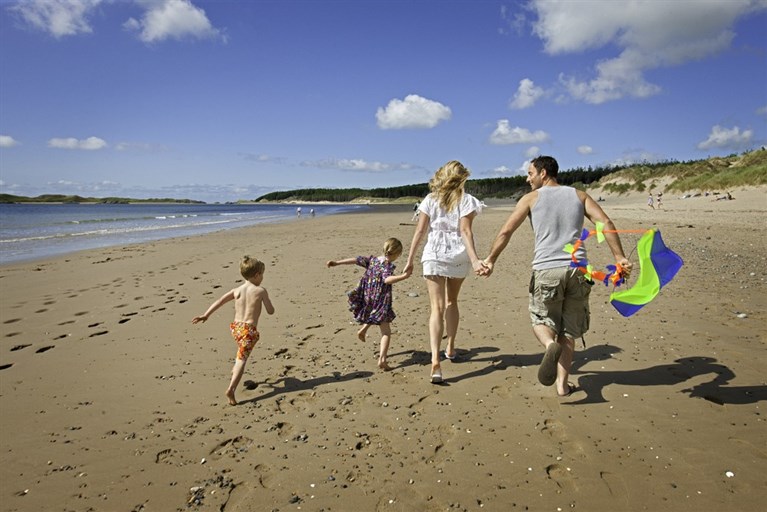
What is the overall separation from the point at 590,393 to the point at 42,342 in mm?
6536

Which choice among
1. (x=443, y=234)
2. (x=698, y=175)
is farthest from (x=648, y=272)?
(x=698, y=175)

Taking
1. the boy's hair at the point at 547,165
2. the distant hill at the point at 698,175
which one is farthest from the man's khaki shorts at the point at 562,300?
the distant hill at the point at 698,175

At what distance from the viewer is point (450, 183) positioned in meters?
4.32

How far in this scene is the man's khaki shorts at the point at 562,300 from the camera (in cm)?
377

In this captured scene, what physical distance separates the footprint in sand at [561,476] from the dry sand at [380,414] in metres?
0.01

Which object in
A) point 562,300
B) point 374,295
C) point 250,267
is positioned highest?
point 250,267

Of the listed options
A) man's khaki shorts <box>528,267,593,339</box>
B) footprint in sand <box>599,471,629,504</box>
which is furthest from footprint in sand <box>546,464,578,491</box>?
man's khaki shorts <box>528,267,593,339</box>

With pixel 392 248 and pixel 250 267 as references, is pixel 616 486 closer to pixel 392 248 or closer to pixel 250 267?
pixel 392 248

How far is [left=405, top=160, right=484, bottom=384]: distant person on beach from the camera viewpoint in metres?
4.33

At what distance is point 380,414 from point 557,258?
6.55 ft

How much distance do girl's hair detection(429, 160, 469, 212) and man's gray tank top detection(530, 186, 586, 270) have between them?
2.56 ft

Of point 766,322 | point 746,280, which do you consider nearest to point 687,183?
point 746,280

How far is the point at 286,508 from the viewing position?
2678mm

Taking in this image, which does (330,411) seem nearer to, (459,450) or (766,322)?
(459,450)
